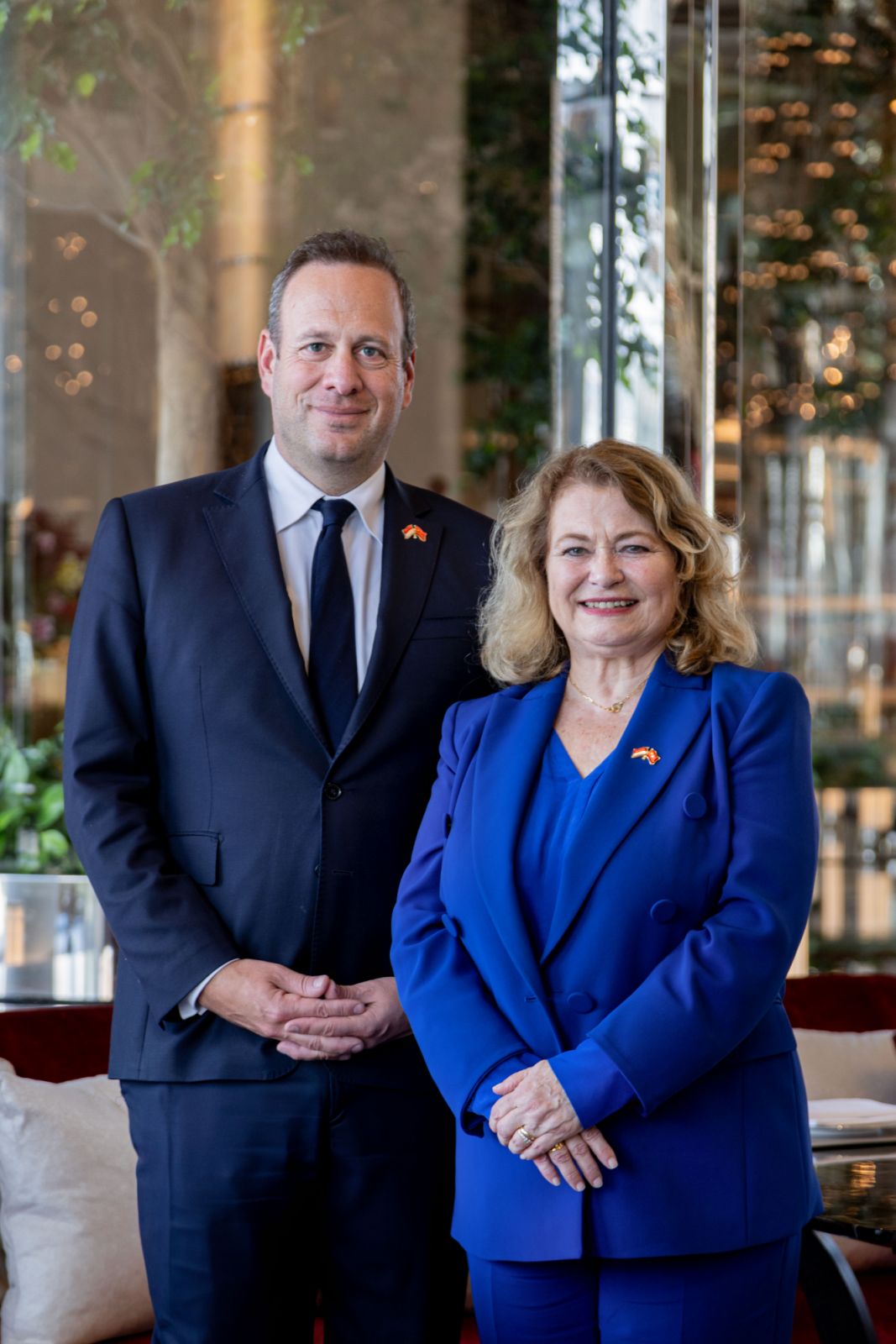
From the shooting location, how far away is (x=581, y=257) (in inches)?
157

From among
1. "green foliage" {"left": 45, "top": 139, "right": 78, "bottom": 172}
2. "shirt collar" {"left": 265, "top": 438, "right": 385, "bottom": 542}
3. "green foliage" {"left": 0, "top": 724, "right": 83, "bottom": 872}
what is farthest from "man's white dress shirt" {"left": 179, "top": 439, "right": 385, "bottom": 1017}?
"green foliage" {"left": 45, "top": 139, "right": 78, "bottom": 172}

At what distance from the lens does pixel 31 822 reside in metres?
4.37

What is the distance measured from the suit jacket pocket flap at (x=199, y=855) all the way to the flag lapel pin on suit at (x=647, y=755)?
54cm

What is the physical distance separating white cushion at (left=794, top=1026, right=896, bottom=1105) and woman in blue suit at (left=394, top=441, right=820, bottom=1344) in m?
1.39

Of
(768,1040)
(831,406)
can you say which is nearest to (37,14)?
(768,1040)

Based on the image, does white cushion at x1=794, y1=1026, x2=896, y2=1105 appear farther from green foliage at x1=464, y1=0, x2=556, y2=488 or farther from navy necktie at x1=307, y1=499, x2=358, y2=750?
green foliage at x1=464, y1=0, x2=556, y2=488

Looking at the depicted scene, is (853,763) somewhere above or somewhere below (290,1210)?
above

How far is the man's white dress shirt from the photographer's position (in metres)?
2.11

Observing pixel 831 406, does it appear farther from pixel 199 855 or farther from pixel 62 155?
pixel 199 855

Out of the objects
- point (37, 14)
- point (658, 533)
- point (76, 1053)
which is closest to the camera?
point (658, 533)

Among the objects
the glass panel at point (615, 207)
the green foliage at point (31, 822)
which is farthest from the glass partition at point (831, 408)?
the green foliage at point (31, 822)

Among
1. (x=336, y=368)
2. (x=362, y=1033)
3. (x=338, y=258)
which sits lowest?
(x=362, y=1033)

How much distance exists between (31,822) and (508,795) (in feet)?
9.08

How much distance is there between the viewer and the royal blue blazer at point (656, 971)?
1733 mm
